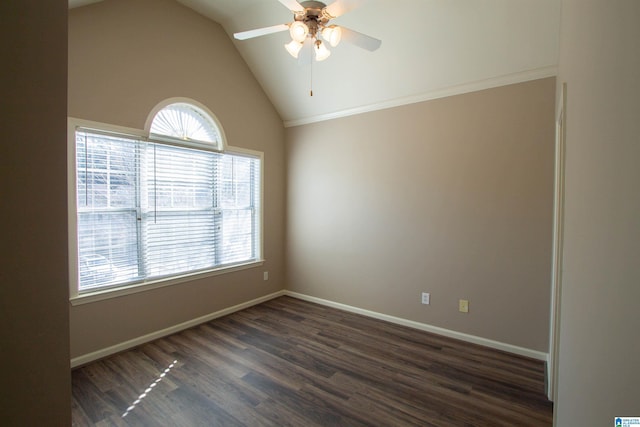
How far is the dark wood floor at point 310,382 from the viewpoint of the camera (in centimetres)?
198

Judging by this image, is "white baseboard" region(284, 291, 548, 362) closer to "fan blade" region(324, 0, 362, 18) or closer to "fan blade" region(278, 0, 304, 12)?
"fan blade" region(324, 0, 362, 18)

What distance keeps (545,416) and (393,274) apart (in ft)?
5.92

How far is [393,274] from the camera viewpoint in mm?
3539

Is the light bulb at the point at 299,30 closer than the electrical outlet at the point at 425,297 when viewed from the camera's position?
Yes

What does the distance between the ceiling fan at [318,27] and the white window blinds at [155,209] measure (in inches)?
66.3

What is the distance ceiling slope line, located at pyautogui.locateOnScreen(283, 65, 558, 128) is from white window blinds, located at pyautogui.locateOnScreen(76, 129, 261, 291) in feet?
4.55

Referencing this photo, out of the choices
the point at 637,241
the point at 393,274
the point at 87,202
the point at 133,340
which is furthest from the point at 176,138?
the point at 637,241

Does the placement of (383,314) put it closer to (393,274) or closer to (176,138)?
(393,274)

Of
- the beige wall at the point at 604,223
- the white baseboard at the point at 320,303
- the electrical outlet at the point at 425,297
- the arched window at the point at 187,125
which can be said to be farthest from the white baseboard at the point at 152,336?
the beige wall at the point at 604,223

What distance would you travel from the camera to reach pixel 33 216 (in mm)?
750

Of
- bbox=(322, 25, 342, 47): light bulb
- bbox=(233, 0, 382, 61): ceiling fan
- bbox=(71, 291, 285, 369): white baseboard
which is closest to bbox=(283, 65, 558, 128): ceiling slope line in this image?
bbox=(233, 0, 382, 61): ceiling fan

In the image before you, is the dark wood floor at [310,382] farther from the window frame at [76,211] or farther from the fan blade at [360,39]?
the fan blade at [360,39]

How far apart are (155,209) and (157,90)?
1.23 meters

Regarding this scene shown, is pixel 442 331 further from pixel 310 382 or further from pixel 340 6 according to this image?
pixel 340 6
